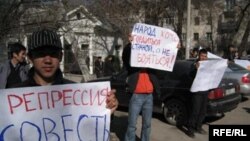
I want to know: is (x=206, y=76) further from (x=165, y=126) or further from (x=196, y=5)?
(x=196, y=5)

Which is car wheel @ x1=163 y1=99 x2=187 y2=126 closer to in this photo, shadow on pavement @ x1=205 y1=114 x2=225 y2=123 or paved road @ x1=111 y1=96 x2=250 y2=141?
paved road @ x1=111 y1=96 x2=250 y2=141

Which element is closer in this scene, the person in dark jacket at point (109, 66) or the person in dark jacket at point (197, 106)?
the person in dark jacket at point (197, 106)

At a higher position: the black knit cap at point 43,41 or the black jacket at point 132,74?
the black knit cap at point 43,41

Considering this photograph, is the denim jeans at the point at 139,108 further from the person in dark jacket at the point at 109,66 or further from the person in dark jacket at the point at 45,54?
the person in dark jacket at the point at 109,66

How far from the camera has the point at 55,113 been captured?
10.5 feet

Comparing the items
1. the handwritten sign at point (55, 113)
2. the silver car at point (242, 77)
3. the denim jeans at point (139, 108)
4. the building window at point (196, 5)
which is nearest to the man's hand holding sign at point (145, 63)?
the denim jeans at point (139, 108)

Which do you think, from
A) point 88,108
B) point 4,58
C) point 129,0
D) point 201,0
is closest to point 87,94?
point 88,108

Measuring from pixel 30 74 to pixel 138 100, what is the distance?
4.07 metres

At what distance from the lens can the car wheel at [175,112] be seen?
10258mm

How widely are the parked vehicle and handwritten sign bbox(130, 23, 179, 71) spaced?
266 centimetres

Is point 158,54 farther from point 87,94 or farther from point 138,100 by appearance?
point 87,94

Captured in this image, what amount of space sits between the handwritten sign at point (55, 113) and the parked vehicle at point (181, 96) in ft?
22.7

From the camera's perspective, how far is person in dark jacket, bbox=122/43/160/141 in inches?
282

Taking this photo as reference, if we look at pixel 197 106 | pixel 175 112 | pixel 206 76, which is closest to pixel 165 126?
pixel 175 112
